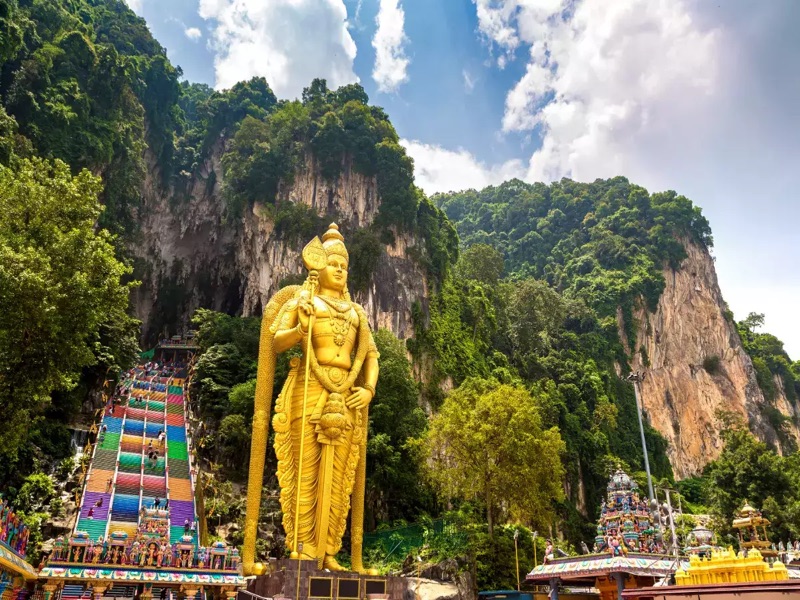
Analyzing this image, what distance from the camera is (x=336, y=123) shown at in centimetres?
2661

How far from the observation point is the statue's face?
9617mm

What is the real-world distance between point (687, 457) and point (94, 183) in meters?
35.6

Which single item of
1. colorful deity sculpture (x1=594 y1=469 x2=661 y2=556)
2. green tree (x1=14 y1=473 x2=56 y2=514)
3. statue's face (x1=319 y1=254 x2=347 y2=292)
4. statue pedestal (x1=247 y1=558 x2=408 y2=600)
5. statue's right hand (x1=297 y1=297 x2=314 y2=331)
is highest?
statue's face (x1=319 y1=254 x2=347 y2=292)

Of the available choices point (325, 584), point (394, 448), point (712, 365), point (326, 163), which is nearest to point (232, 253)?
point (326, 163)

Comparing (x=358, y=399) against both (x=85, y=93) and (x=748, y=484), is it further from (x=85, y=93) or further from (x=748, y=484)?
(x=85, y=93)

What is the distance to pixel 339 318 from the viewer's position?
927 cm

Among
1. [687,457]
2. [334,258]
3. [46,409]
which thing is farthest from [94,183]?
[687,457]

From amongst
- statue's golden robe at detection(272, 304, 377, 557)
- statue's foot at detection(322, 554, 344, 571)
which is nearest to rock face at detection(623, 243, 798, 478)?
statue's golden robe at detection(272, 304, 377, 557)

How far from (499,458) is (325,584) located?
308 inches

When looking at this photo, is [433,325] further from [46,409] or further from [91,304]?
[91,304]

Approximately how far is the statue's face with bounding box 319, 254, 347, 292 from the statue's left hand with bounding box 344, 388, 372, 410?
168cm

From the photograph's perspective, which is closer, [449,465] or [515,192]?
[449,465]

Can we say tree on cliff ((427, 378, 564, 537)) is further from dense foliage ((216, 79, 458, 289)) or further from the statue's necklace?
dense foliage ((216, 79, 458, 289))

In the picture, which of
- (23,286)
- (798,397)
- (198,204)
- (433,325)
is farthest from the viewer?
(798,397)
